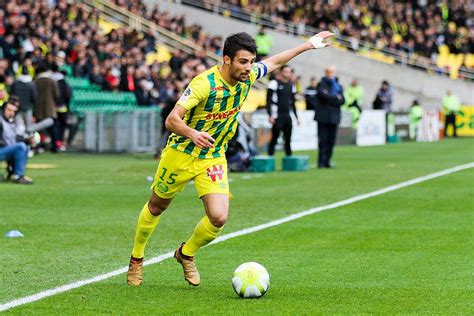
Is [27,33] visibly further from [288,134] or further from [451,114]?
[451,114]

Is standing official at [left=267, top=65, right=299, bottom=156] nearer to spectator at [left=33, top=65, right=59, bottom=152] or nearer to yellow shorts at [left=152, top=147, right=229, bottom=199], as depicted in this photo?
spectator at [left=33, top=65, right=59, bottom=152]

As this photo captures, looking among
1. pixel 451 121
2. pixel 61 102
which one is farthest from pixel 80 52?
pixel 451 121

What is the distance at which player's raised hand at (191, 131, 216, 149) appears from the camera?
8469 mm

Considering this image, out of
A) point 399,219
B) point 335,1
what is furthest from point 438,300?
point 335,1

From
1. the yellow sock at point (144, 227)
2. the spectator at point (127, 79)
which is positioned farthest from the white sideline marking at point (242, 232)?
the spectator at point (127, 79)

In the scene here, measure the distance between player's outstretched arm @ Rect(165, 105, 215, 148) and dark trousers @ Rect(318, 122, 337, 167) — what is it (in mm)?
15854

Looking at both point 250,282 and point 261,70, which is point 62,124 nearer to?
point 261,70

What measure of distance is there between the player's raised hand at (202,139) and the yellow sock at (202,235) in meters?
0.79

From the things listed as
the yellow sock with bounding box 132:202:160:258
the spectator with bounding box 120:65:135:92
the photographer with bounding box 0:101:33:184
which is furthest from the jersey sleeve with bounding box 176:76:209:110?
the spectator with bounding box 120:65:135:92

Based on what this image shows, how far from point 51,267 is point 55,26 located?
24913mm

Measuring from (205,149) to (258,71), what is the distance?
2.86 feet

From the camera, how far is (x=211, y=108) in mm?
8922

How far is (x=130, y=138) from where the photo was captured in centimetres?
3017

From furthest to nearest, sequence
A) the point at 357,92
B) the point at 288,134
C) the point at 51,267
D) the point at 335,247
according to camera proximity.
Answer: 1. the point at 357,92
2. the point at 288,134
3. the point at 335,247
4. the point at 51,267
